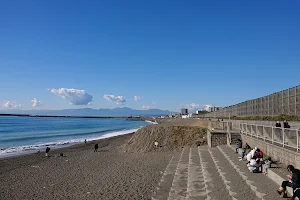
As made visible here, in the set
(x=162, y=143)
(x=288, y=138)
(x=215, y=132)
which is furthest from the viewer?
(x=162, y=143)

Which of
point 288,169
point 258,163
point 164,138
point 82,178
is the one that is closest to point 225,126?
point 164,138

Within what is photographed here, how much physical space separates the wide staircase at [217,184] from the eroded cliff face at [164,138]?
41.5 ft

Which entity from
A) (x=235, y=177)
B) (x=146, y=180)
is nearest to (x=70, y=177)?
(x=146, y=180)

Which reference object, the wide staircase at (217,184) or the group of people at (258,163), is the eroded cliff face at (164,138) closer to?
the wide staircase at (217,184)

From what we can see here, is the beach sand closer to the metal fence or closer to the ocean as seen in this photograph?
the metal fence

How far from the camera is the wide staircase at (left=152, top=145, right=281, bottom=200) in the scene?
891cm

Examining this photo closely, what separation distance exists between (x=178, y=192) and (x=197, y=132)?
749 inches

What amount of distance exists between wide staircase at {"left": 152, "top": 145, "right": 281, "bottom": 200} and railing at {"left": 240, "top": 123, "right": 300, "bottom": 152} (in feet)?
5.07

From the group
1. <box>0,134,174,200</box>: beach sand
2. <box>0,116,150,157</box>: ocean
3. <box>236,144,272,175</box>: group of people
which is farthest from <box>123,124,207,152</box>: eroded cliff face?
<box>236,144,272,175</box>: group of people

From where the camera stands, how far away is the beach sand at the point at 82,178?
1335 centimetres

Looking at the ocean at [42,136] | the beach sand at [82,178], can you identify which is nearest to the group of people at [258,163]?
the beach sand at [82,178]

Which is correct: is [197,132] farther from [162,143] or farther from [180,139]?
[162,143]

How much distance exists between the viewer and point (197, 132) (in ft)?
96.0

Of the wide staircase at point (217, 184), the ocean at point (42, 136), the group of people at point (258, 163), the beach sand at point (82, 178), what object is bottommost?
the ocean at point (42, 136)
